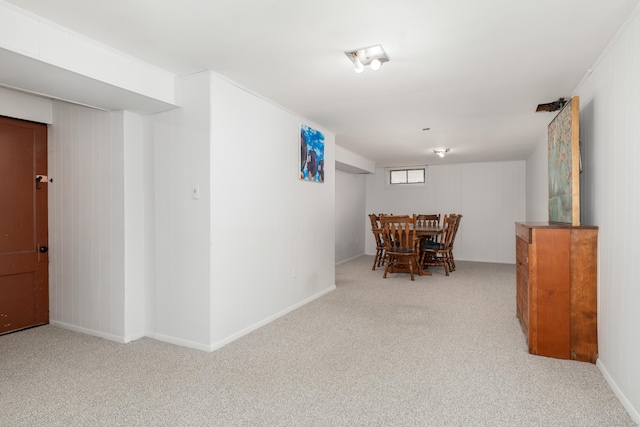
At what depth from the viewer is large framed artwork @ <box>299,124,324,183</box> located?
403 cm

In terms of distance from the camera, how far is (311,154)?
422 centimetres

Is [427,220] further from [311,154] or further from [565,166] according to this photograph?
[565,166]

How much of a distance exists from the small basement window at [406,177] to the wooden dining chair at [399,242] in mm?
2553

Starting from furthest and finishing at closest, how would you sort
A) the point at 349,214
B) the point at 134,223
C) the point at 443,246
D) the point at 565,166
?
the point at 349,214
the point at 443,246
the point at 134,223
the point at 565,166

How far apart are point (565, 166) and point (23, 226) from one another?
4.62m

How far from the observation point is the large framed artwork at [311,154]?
13.2 feet

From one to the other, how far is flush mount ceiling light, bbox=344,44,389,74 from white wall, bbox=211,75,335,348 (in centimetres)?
110

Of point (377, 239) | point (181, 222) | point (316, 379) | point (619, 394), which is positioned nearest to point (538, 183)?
point (377, 239)

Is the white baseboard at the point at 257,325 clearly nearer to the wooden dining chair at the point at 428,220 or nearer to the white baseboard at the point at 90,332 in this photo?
the white baseboard at the point at 90,332

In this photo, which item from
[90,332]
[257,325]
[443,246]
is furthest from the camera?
[443,246]

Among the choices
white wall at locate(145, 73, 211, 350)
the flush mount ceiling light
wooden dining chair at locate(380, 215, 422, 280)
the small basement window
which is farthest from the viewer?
the small basement window

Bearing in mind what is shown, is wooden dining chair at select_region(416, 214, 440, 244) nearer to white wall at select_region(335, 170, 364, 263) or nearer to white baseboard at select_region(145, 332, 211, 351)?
white wall at select_region(335, 170, 364, 263)

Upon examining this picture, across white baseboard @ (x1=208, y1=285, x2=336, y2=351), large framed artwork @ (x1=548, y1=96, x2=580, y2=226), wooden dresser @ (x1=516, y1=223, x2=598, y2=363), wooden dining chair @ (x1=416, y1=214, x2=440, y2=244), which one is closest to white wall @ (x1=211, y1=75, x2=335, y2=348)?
white baseboard @ (x1=208, y1=285, x2=336, y2=351)

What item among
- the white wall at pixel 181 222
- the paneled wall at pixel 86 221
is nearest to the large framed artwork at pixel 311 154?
the white wall at pixel 181 222
